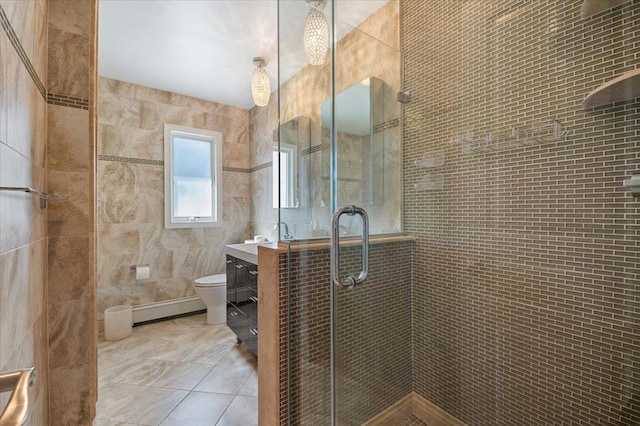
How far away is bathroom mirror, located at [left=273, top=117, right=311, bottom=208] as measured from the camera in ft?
5.79

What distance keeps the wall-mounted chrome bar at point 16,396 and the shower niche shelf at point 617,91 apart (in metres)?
1.76

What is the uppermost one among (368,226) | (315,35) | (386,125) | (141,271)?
(315,35)

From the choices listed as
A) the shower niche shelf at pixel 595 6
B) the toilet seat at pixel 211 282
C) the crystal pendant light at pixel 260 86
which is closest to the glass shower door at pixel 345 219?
the crystal pendant light at pixel 260 86

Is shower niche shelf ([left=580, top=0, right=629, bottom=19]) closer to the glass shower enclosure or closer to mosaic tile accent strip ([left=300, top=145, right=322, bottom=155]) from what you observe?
the glass shower enclosure

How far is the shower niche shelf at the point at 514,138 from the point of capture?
1182mm

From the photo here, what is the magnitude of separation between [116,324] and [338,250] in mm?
2611

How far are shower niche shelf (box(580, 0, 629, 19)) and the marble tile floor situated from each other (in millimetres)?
2551

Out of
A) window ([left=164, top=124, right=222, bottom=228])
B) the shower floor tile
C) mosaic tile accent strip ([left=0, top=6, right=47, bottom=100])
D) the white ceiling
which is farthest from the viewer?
window ([left=164, top=124, right=222, bottom=228])

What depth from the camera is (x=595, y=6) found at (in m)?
1.08

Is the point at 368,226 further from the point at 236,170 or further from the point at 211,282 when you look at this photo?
the point at 236,170

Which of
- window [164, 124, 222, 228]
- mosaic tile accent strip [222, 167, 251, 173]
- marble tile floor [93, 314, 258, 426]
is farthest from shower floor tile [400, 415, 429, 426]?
mosaic tile accent strip [222, 167, 251, 173]

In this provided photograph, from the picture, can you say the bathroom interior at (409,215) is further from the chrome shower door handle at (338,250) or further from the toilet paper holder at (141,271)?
the toilet paper holder at (141,271)

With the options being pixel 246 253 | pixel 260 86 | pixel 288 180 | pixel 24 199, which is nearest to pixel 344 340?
pixel 288 180

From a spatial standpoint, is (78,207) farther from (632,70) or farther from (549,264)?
(632,70)
